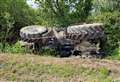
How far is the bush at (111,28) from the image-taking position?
10906mm

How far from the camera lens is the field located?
290 inches

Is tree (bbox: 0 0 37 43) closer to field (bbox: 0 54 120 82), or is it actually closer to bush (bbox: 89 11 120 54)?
bush (bbox: 89 11 120 54)

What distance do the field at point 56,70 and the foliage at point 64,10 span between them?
13.4 feet

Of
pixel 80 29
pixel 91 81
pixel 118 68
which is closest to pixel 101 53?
pixel 80 29

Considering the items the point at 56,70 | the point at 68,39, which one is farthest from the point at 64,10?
the point at 56,70

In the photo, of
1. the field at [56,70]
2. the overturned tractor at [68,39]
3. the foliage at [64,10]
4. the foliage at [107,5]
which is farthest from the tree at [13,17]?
the field at [56,70]

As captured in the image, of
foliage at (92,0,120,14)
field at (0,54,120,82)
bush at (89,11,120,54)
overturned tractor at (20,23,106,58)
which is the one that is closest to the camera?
field at (0,54,120,82)

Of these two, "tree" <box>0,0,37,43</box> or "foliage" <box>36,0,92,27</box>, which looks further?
"foliage" <box>36,0,92,27</box>

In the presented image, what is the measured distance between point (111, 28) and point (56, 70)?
4.03 meters

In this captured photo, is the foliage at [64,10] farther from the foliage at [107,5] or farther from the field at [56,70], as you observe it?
the field at [56,70]

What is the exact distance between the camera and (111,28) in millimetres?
11359

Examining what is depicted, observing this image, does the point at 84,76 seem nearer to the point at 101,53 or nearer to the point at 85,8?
the point at 101,53

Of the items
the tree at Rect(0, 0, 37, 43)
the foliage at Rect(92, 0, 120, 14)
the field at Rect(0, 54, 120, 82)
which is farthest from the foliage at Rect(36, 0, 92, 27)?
the field at Rect(0, 54, 120, 82)

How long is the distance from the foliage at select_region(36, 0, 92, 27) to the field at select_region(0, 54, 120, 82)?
4094 mm
